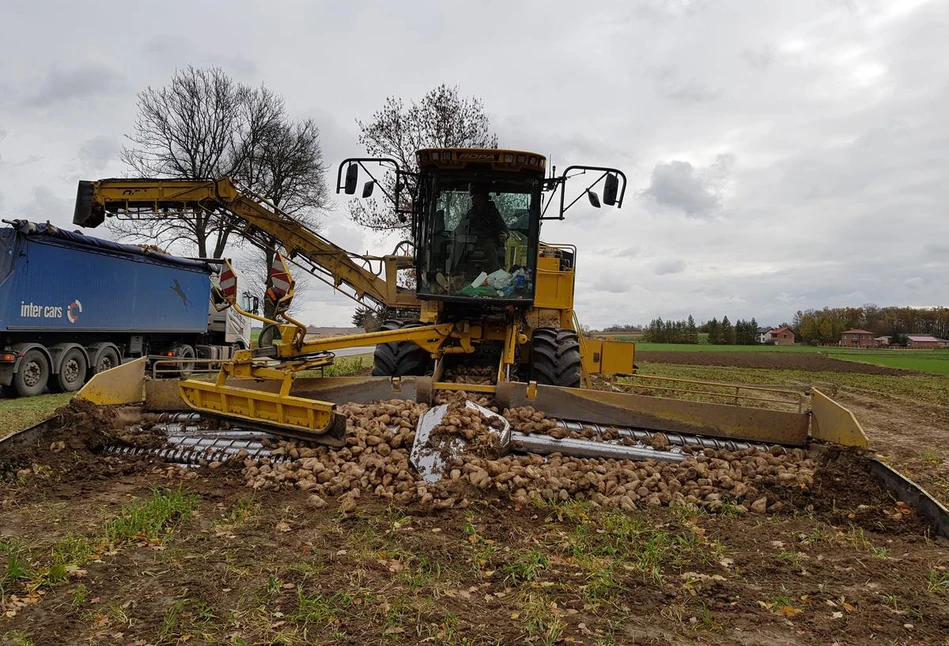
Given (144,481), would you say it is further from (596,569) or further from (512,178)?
(512,178)

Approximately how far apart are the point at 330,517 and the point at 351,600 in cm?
139

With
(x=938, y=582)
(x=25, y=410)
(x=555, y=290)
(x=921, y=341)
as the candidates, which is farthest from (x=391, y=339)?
(x=921, y=341)

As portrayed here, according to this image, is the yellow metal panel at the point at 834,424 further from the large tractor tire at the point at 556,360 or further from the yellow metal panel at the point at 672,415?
the large tractor tire at the point at 556,360

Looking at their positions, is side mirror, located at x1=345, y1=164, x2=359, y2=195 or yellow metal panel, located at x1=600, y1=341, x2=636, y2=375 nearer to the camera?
side mirror, located at x1=345, y1=164, x2=359, y2=195

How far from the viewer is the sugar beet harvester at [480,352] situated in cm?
614

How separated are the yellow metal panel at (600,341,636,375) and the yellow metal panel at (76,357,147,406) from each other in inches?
252

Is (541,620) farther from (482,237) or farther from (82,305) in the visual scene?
(82,305)

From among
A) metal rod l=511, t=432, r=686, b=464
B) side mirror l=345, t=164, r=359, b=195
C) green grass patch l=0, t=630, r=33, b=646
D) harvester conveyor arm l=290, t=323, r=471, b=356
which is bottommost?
green grass patch l=0, t=630, r=33, b=646

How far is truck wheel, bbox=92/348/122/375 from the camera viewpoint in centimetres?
1448

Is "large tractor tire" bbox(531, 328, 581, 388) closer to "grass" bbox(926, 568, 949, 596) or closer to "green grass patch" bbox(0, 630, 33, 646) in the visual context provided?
"grass" bbox(926, 568, 949, 596)

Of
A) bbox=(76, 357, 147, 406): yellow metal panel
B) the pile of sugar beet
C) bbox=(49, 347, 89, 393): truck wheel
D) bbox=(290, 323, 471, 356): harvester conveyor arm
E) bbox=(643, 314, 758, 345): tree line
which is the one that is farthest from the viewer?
bbox=(643, 314, 758, 345): tree line

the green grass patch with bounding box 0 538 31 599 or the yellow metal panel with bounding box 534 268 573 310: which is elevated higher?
the yellow metal panel with bounding box 534 268 573 310

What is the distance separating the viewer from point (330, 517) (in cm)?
459

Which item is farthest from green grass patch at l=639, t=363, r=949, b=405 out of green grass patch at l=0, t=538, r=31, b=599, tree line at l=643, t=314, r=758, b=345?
tree line at l=643, t=314, r=758, b=345
